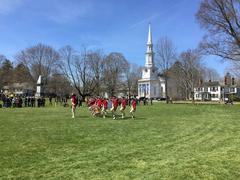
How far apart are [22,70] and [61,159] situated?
87384mm

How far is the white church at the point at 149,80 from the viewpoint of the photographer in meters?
114

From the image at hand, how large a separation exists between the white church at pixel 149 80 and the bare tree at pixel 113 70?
1897 centimetres

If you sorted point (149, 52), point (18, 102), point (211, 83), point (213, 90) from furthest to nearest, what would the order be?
1. point (211, 83)
2. point (213, 90)
3. point (149, 52)
4. point (18, 102)

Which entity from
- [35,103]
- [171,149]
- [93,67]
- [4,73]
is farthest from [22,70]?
[171,149]

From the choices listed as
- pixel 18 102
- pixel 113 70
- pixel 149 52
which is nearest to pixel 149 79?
pixel 149 52

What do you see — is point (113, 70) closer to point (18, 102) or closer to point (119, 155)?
point (18, 102)

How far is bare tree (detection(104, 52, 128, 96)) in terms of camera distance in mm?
89812

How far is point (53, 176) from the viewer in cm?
783

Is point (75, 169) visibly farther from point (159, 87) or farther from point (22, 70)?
point (159, 87)

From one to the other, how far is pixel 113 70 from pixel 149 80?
24923mm

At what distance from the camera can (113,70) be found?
92.8m

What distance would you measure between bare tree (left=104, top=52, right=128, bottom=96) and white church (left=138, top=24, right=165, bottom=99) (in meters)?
19.0

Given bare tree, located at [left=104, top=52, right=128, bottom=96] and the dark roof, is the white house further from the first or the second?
bare tree, located at [left=104, top=52, right=128, bottom=96]

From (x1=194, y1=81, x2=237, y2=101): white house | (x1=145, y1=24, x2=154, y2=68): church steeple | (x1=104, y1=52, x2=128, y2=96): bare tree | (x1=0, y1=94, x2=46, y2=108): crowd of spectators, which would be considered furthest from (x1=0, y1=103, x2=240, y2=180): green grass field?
(x1=194, y1=81, x2=237, y2=101): white house
